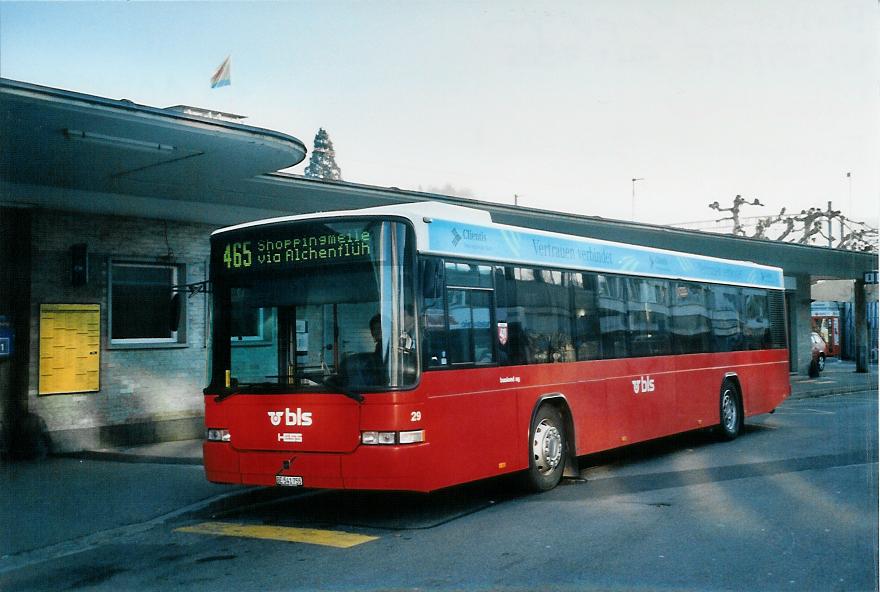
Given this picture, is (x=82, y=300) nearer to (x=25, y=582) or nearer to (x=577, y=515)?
(x=25, y=582)

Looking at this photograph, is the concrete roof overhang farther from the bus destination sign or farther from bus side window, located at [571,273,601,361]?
bus side window, located at [571,273,601,361]

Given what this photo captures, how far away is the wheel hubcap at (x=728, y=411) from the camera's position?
50.5 ft

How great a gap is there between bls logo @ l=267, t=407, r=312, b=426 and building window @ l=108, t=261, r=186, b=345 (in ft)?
20.4

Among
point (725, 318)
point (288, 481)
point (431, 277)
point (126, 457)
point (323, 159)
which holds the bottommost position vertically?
point (126, 457)

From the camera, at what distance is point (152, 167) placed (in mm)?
12867

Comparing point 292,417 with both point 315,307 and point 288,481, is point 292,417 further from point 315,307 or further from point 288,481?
point 315,307

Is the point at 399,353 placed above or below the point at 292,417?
above

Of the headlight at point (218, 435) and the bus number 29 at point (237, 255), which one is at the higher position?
the bus number 29 at point (237, 255)

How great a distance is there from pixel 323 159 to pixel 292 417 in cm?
8320

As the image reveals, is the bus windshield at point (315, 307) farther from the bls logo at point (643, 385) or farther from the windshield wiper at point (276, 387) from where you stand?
the bls logo at point (643, 385)

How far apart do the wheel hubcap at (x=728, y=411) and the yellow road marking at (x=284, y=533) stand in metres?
8.66

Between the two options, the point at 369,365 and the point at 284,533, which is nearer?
the point at 369,365

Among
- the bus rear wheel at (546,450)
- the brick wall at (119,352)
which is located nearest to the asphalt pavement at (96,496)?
the brick wall at (119,352)

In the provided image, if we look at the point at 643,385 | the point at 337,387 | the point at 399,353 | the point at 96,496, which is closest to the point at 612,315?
the point at 643,385
